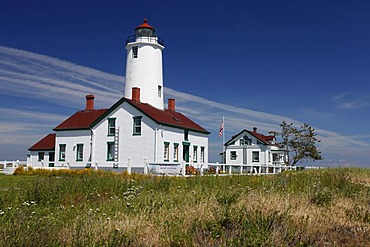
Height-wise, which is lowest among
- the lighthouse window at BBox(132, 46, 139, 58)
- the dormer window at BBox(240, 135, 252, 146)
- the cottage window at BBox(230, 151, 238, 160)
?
the cottage window at BBox(230, 151, 238, 160)

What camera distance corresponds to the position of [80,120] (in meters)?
35.2

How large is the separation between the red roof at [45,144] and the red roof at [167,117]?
1088 centimetres

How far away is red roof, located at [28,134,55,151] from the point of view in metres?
37.6

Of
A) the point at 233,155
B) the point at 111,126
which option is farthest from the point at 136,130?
the point at 233,155

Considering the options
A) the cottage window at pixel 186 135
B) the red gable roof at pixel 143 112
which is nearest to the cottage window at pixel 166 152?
the red gable roof at pixel 143 112

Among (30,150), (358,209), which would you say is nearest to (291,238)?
(358,209)

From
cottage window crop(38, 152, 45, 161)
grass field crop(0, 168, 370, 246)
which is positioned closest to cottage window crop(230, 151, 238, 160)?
cottage window crop(38, 152, 45, 161)

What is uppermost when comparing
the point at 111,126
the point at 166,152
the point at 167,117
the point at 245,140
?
the point at 167,117

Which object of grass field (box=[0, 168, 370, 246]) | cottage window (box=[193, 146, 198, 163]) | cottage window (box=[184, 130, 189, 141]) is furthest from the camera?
cottage window (box=[193, 146, 198, 163])

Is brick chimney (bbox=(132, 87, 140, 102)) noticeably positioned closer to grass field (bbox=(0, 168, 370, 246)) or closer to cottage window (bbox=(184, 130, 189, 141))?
cottage window (bbox=(184, 130, 189, 141))

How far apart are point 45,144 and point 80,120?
215 inches

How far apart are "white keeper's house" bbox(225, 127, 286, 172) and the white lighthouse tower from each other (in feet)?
59.4

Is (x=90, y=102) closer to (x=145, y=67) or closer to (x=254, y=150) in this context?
(x=145, y=67)

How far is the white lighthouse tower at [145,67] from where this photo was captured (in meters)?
33.4
